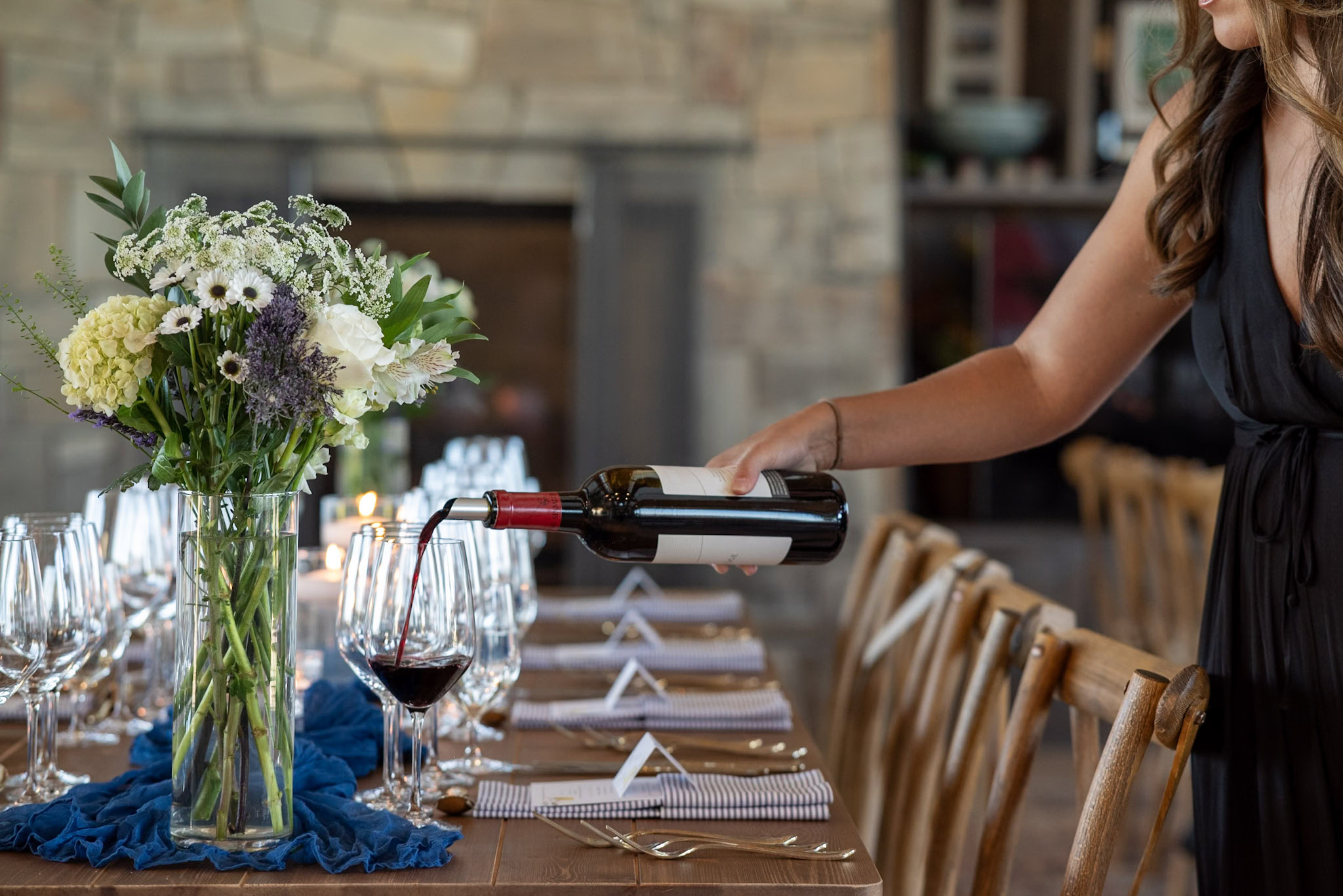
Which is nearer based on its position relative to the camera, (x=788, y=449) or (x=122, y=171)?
(x=122, y=171)

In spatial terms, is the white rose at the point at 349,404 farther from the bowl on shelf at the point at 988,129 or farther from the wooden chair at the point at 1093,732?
the bowl on shelf at the point at 988,129

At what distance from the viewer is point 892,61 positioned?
4.43 metres

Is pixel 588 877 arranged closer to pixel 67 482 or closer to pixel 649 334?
pixel 649 334

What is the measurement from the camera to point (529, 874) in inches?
37.9

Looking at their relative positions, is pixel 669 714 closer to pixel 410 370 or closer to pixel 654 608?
pixel 410 370

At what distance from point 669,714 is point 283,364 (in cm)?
69

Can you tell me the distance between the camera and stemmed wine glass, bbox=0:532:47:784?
3.57ft

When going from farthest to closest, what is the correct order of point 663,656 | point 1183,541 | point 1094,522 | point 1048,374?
point 1094,522
point 1183,541
point 663,656
point 1048,374

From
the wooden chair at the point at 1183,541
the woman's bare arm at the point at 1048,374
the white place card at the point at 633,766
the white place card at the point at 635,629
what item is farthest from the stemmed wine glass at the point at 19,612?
the wooden chair at the point at 1183,541

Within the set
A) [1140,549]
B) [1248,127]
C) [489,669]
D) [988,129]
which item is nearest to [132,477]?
[489,669]

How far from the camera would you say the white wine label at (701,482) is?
1.08 m

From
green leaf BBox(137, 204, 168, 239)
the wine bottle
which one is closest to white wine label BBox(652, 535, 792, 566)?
the wine bottle

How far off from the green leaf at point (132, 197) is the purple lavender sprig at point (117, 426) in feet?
0.49

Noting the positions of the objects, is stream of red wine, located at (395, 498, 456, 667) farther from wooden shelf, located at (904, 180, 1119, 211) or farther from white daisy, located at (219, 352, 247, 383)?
wooden shelf, located at (904, 180, 1119, 211)
